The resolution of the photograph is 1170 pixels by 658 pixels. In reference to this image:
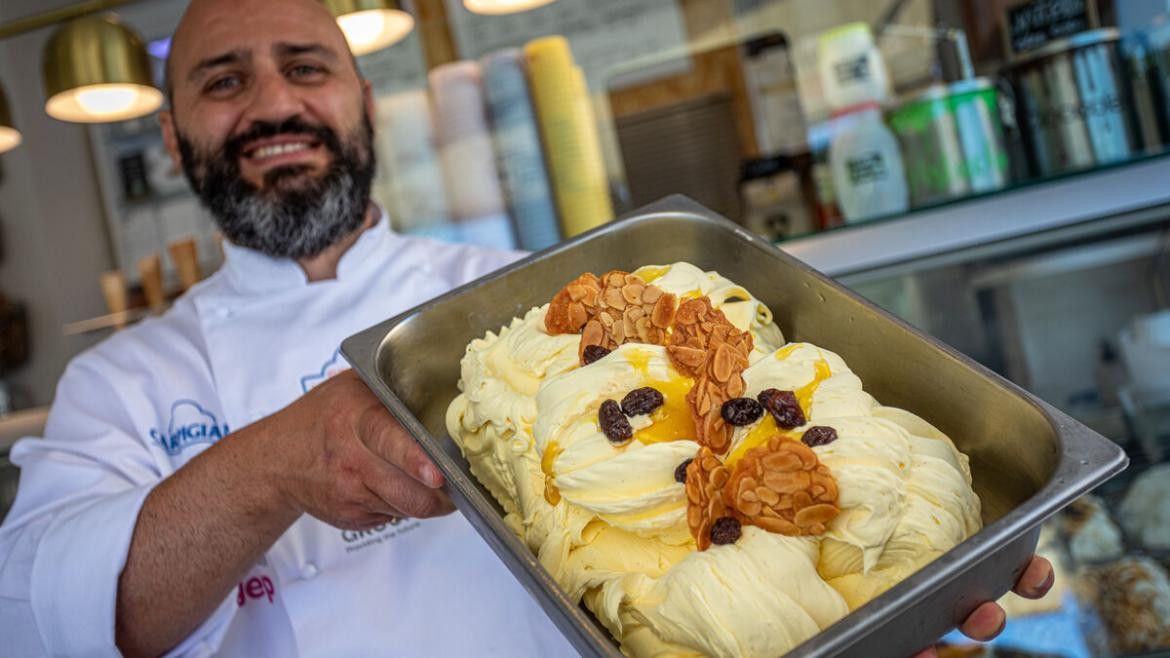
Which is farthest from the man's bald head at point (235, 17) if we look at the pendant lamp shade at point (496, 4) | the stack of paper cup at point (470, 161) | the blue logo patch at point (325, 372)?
the blue logo patch at point (325, 372)

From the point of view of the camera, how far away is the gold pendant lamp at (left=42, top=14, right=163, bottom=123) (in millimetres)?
1963

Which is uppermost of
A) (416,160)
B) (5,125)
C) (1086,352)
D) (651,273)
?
(5,125)

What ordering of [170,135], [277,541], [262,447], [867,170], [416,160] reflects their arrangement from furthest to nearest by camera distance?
[416,160] → [170,135] → [867,170] → [277,541] → [262,447]

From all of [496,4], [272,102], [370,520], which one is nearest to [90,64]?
[272,102]

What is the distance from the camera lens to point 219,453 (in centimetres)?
112

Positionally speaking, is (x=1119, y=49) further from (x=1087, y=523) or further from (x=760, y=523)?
(x=760, y=523)

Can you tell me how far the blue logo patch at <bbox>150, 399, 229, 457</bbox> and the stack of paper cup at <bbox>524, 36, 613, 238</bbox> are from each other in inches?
35.4

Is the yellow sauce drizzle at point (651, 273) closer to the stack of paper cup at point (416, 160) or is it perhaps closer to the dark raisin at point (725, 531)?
the dark raisin at point (725, 531)

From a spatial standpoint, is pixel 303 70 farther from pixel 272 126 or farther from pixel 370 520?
pixel 370 520

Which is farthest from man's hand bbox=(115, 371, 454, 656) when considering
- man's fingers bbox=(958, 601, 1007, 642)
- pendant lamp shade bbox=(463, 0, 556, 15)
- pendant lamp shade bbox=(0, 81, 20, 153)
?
pendant lamp shade bbox=(0, 81, 20, 153)

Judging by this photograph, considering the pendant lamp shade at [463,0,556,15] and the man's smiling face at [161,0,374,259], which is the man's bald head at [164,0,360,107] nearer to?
the man's smiling face at [161,0,374,259]

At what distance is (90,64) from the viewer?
77.3 inches

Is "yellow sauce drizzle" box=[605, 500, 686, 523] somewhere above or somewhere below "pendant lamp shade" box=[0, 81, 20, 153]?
below

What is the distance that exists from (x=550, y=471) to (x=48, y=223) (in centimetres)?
317
